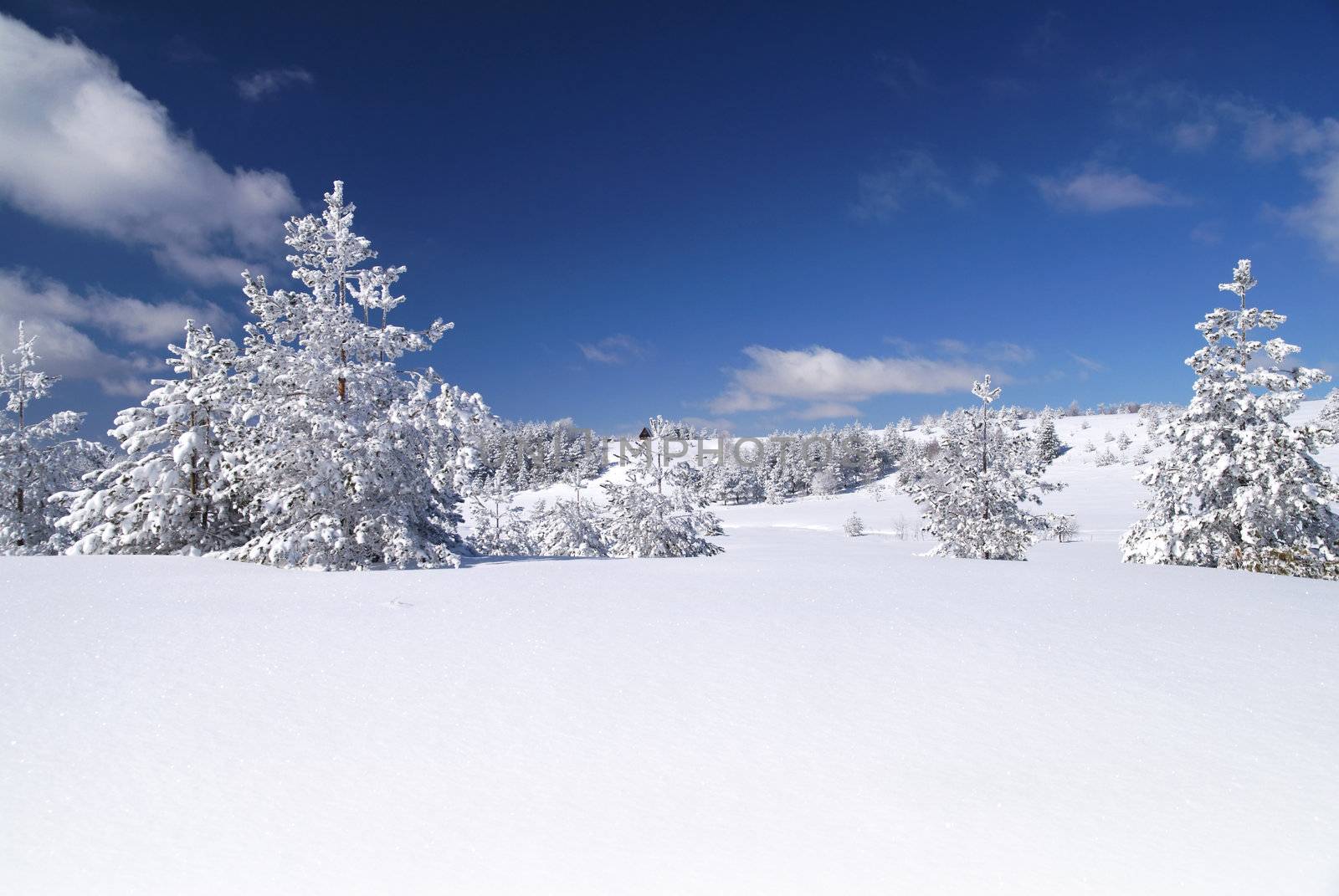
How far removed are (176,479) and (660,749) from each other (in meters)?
16.9

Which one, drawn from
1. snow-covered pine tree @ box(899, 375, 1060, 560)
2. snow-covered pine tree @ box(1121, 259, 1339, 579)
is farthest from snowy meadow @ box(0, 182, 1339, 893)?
snow-covered pine tree @ box(899, 375, 1060, 560)

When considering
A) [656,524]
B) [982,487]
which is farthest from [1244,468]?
[656,524]

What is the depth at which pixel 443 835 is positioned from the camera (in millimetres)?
3457

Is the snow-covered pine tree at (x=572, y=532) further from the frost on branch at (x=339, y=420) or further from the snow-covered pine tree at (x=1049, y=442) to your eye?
the snow-covered pine tree at (x=1049, y=442)

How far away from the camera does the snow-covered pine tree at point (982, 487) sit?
21141 millimetres

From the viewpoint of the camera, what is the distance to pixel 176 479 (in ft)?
52.2

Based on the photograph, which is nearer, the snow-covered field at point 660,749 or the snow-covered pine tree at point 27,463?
the snow-covered field at point 660,749

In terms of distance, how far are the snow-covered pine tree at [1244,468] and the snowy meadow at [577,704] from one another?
232 inches

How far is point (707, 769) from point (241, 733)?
10.7 ft

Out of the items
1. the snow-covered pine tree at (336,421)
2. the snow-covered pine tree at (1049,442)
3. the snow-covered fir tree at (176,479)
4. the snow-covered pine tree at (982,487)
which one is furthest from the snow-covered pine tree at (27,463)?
the snow-covered pine tree at (1049,442)

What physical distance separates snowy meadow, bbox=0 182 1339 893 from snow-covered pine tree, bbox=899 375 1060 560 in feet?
25.3

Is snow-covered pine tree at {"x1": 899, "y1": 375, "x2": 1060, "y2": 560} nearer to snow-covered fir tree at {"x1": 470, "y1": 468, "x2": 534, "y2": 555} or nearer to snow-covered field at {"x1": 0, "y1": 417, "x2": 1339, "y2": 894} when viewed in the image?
snow-covered field at {"x1": 0, "y1": 417, "x2": 1339, "y2": 894}

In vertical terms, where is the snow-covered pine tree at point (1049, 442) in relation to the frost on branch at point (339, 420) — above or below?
above

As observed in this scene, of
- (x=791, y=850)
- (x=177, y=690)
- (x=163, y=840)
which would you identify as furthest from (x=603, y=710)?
(x=177, y=690)
